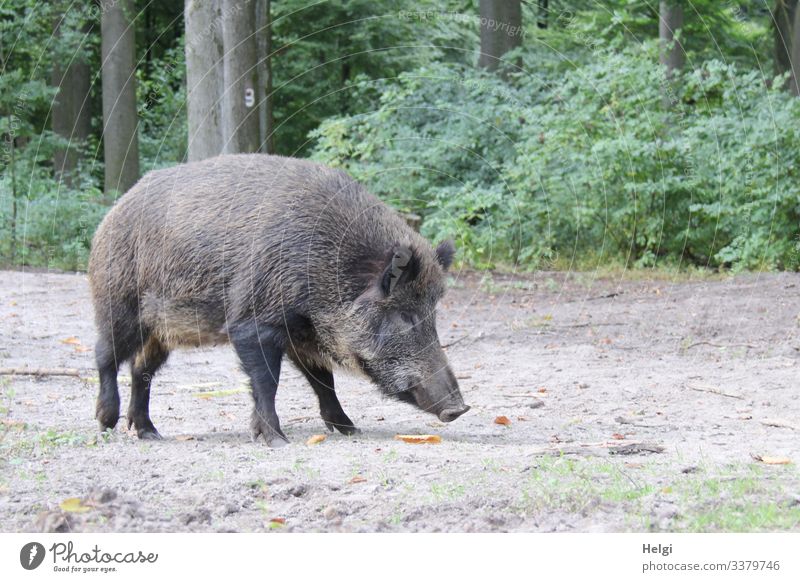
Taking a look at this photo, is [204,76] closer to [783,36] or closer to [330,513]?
[330,513]

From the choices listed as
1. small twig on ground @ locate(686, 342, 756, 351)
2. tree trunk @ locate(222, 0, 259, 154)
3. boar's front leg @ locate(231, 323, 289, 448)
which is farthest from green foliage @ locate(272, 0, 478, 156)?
boar's front leg @ locate(231, 323, 289, 448)

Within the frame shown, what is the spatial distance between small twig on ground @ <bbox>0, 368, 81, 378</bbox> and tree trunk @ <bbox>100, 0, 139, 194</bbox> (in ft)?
41.6

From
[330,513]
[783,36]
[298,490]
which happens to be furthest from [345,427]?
[783,36]

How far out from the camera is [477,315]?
14.1 meters

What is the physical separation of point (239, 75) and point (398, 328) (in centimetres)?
796

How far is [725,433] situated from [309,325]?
2.98m

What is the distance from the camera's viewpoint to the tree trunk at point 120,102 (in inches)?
865

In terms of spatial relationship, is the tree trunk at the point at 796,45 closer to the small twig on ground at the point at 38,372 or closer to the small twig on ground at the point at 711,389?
the small twig on ground at the point at 711,389

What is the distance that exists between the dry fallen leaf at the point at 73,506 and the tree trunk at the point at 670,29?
50.8 ft

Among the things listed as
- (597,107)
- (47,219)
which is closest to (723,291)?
(597,107)

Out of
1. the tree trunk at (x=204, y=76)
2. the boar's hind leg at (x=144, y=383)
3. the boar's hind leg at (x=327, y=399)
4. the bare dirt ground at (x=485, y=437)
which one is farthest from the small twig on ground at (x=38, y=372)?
the tree trunk at (x=204, y=76)

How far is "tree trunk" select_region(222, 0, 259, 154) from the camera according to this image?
13984 mm
